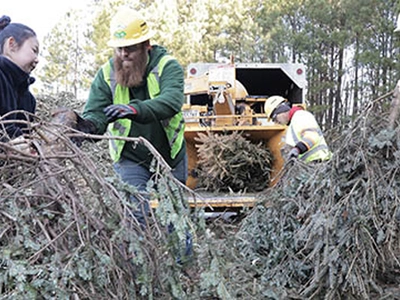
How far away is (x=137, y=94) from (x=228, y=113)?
4101mm

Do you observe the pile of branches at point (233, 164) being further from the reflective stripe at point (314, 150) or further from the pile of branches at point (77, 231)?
the pile of branches at point (77, 231)

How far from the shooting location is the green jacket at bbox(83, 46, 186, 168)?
3.13 m

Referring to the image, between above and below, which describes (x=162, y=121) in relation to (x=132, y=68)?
below

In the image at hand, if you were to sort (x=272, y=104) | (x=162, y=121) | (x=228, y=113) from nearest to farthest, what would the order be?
(x=162, y=121) < (x=272, y=104) < (x=228, y=113)

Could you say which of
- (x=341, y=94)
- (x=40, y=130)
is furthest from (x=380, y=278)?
(x=341, y=94)

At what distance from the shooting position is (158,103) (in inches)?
119

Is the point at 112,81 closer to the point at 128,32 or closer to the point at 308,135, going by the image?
the point at 128,32

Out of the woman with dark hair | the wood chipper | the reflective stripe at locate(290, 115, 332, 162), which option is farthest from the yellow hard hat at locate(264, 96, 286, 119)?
the woman with dark hair

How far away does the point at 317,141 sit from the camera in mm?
5434

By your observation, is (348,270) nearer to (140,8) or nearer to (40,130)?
(40,130)

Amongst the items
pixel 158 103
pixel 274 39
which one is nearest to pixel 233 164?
pixel 158 103

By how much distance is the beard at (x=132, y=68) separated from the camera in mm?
3223

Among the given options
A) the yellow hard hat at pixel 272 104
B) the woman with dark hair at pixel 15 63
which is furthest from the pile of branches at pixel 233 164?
the woman with dark hair at pixel 15 63

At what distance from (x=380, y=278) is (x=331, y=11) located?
1623cm
